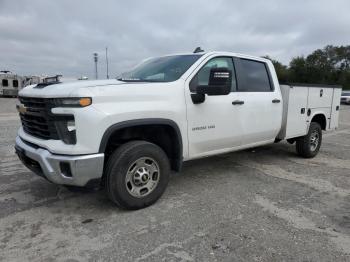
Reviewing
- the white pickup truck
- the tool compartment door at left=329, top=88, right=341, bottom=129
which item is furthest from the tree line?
the white pickup truck

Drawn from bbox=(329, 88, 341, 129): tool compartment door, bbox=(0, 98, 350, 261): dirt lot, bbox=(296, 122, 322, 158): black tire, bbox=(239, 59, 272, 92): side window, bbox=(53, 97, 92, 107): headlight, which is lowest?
bbox=(0, 98, 350, 261): dirt lot

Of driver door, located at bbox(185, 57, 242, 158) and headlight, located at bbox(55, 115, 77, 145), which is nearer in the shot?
headlight, located at bbox(55, 115, 77, 145)

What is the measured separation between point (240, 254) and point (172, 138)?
5.54 ft

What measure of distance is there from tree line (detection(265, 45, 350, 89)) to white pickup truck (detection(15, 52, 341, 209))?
55.2m

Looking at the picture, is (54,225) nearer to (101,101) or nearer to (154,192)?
(154,192)

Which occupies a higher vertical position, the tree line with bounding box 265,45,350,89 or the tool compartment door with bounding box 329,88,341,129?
the tree line with bounding box 265,45,350,89

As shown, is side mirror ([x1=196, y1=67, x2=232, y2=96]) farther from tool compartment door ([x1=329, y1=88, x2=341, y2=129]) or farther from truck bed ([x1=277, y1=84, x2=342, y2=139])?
tool compartment door ([x1=329, y1=88, x2=341, y2=129])

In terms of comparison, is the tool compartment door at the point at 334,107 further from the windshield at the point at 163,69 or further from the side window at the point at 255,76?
the windshield at the point at 163,69

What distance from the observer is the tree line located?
61281 mm

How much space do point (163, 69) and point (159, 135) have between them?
99cm

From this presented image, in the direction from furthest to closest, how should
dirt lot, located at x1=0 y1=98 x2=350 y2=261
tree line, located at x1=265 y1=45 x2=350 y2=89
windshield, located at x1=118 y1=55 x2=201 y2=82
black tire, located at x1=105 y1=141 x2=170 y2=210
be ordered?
tree line, located at x1=265 y1=45 x2=350 y2=89 < windshield, located at x1=118 y1=55 x2=201 y2=82 < black tire, located at x1=105 y1=141 x2=170 y2=210 < dirt lot, located at x1=0 y1=98 x2=350 y2=261

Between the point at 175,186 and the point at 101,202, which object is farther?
the point at 175,186

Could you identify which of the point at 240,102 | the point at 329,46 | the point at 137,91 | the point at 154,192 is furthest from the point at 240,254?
the point at 329,46

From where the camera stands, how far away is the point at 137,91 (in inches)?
147
